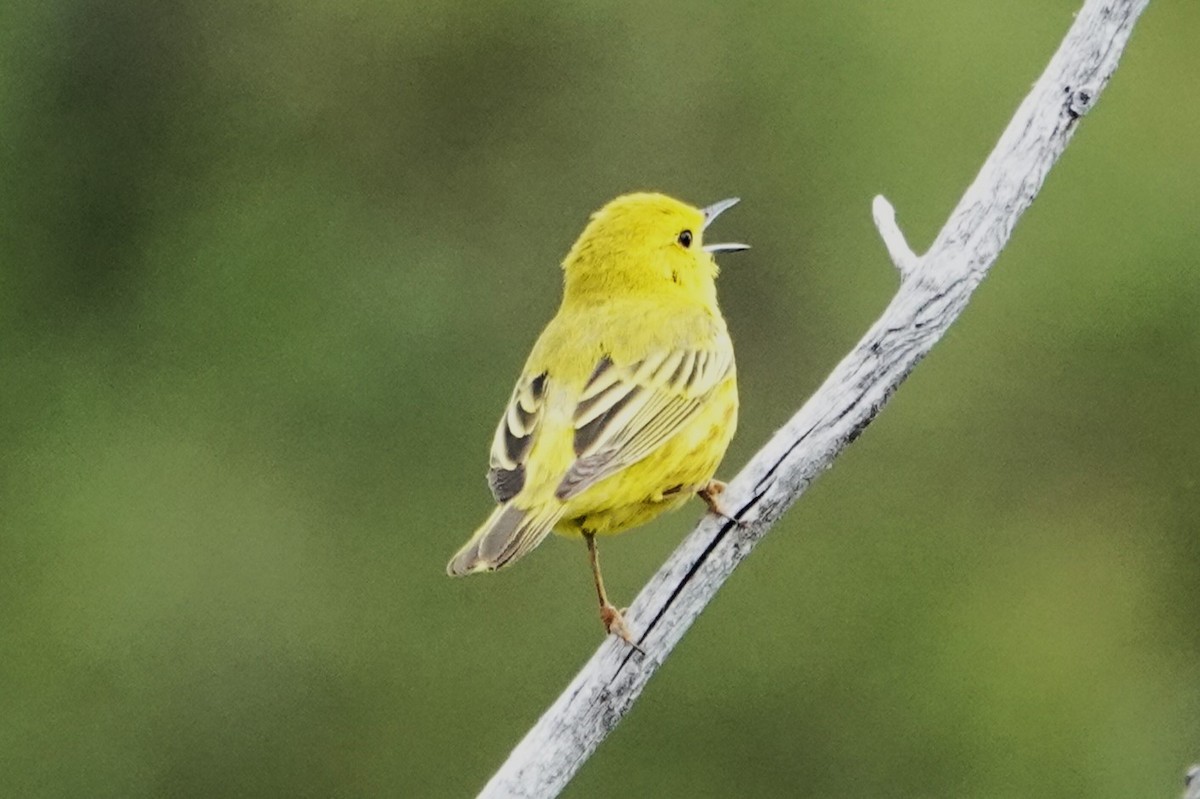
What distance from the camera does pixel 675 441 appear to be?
7.56m

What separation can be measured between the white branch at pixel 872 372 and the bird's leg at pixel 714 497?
0.02 meters

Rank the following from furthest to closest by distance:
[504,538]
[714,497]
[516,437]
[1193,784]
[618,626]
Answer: [516,437] < [714,497] < [504,538] < [618,626] < [1193,784]

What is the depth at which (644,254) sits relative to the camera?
341 inches

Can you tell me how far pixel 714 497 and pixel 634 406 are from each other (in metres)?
0.74

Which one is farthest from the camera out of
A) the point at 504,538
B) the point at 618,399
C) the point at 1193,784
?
the point at 618,399

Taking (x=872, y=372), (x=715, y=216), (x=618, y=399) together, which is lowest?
(x=618, y=399)

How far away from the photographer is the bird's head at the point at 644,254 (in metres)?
8.63

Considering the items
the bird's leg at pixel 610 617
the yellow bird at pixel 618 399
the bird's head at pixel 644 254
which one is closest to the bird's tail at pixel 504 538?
the yellow bird at pixel 618 399

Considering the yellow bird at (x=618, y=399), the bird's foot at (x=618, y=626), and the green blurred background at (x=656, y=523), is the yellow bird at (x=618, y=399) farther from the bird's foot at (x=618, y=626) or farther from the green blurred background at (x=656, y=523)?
the green blurred background at (x=656, y=523)

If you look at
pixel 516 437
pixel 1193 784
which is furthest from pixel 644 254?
pixel 1193 784

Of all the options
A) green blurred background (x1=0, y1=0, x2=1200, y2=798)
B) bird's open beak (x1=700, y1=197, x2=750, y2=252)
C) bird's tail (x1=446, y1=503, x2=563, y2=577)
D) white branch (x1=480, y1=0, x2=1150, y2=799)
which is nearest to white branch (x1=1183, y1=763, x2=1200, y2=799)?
white branch (x1=480, y1=0, x2=1150, y2=799)

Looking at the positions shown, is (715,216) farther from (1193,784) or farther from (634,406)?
(1193,784)

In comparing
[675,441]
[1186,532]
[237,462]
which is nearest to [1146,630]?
[1186,532]

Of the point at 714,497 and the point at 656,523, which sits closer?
the point at 714,497
